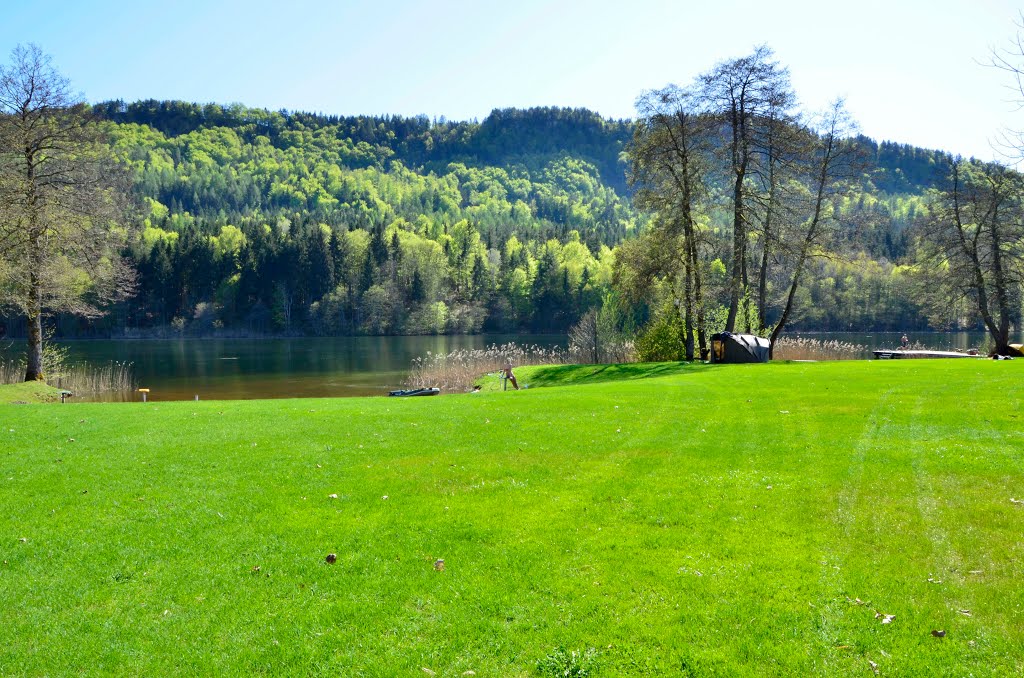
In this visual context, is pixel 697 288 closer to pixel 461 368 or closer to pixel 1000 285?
pixel 461 368

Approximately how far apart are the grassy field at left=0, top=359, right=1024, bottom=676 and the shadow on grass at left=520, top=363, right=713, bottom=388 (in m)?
14.7

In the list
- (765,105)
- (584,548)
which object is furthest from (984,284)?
(584,548)

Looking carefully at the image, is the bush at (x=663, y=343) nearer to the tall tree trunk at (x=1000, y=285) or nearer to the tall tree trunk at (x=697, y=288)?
the tall tree trunk at (x=697, y=288)

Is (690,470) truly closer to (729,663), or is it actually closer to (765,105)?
(729,663)

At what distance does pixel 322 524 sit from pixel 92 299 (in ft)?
363

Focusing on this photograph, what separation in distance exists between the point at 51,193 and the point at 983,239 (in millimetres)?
50683

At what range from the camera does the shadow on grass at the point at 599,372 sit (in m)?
28.6

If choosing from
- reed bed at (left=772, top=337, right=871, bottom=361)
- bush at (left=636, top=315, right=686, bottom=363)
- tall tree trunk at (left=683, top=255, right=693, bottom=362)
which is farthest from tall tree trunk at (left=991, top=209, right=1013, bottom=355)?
tall tree trunk at (left=683, top=255, right=693, bottom=362)

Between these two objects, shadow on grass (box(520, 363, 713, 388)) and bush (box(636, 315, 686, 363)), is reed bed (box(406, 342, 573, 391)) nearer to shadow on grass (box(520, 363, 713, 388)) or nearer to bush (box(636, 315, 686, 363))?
shadow on grass (box(520, 363, 713, 388))

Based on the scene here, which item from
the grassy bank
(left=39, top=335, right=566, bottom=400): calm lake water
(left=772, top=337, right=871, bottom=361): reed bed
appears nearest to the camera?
the grassy bank

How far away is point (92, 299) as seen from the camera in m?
99.0

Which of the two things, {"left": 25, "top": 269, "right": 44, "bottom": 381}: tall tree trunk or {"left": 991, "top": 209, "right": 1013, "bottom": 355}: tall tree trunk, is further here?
{"left": 991, "top": 209, "right": 1013, "bottom": 355}: tall tree trunk

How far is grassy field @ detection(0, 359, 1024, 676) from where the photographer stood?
5.36 m

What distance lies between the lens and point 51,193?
29.2 meters
